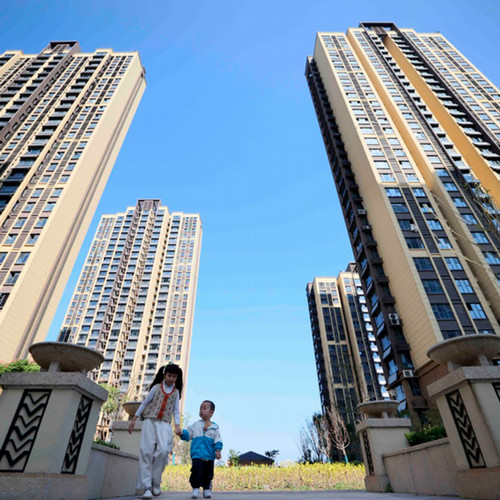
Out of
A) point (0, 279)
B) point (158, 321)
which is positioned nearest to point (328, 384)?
point (158, 321)

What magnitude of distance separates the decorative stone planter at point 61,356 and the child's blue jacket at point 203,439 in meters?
1.79

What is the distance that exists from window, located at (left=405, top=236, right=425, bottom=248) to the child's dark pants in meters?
34.5

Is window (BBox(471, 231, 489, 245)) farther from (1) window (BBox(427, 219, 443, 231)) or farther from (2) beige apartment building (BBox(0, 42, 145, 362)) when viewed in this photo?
(2) beige apartment building (BBox(0, 42, 145, 362))

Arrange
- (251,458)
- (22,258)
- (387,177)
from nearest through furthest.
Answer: (251,458) < (22,258) < (387,177)

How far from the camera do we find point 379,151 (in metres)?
42.8

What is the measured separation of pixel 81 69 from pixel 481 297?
6567 centimetres

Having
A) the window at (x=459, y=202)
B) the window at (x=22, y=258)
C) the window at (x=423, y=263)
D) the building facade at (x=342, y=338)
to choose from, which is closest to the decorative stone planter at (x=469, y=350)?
the window at (x=423, y=263)

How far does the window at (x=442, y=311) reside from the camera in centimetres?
2950

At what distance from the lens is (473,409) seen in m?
4.12

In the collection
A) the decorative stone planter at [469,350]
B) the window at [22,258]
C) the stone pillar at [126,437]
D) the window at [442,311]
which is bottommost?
the stone pillar at [126,437]

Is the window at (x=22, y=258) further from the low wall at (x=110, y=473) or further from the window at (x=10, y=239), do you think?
the low wall at (x=110, y=473)

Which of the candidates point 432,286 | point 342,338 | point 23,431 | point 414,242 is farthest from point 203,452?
point 342,338

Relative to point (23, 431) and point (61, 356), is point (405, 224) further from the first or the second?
point (23, 431)

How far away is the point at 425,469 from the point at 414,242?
32.9 meters
